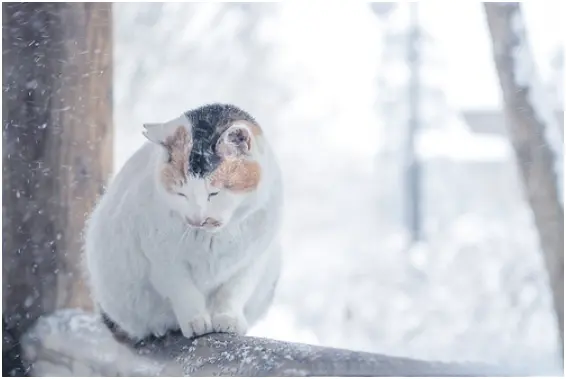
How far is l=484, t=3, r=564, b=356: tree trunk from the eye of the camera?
5.38ft

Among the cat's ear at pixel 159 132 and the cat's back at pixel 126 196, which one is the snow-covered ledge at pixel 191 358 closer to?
the cat's back at pixel 126 196

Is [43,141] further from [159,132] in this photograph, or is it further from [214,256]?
[214,256]

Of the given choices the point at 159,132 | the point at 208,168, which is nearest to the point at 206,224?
the point at 208,168

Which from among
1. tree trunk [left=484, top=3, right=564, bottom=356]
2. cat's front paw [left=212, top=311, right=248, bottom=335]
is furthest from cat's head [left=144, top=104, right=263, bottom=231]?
tree trunk [left=484, top=3, right=564, bottom=356]

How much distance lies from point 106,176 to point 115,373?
0.41 meters

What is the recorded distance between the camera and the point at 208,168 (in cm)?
149

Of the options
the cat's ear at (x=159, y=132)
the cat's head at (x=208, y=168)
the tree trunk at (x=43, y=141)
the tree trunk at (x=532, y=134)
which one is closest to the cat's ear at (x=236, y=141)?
the cat's head at (x=208, y=168)

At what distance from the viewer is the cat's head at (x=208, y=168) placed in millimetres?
1484

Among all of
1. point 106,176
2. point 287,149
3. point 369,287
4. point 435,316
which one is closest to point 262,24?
point 287,149

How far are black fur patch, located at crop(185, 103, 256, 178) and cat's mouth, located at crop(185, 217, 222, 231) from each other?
9 centimetres

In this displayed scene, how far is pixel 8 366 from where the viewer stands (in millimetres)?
1625

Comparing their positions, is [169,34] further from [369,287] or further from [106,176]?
[369,287]

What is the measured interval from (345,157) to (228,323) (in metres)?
0.42

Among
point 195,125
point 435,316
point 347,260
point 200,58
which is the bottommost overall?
point 435,316
